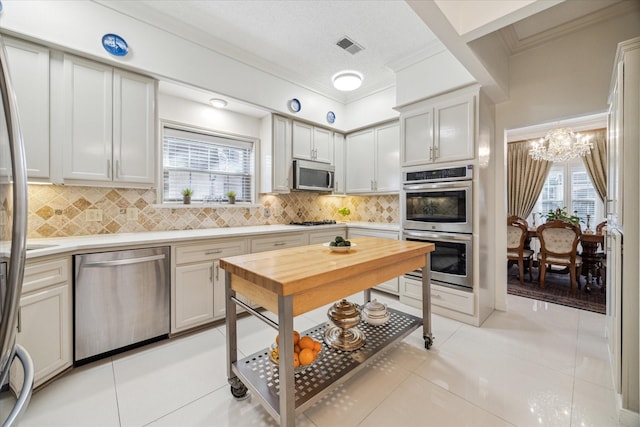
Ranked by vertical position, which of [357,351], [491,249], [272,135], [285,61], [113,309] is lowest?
[357,351]

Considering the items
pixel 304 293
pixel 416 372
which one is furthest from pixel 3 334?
pixel 416 372

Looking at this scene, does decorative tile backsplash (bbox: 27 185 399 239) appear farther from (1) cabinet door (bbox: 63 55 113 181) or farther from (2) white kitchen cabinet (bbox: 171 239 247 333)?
(2) white kitchen cabinet (bbox: 171 239 247 333)

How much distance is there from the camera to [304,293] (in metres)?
1.35

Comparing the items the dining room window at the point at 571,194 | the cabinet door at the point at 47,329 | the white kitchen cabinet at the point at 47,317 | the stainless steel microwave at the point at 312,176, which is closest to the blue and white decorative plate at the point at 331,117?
the stainless steel microwave at the point at 312,176

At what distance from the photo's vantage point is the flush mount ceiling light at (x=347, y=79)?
2.70m

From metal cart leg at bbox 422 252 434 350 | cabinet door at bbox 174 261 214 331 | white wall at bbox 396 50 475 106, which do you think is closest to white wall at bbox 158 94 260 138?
cabinet door at bbox 174 261 214 331

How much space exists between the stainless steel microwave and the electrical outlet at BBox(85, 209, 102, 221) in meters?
2.16

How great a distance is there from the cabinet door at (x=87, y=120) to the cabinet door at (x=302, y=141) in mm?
2079

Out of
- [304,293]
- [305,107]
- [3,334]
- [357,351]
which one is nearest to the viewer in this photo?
[3,334]

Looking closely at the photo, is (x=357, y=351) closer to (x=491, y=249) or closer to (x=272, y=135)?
(x=491, y=249)

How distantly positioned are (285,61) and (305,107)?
0.68 metres

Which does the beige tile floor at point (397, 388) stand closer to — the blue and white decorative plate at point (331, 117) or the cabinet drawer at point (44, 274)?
the cabinet drawer at point (44, 274)

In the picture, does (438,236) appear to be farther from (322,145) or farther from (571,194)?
(571,194)

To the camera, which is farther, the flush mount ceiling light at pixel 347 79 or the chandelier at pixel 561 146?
the chandelier at pixel 561 146
